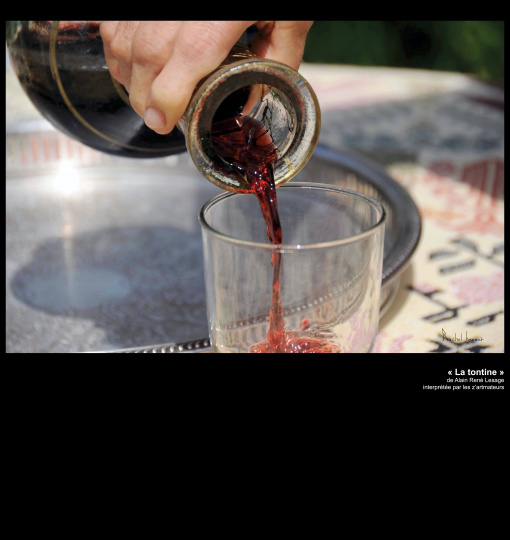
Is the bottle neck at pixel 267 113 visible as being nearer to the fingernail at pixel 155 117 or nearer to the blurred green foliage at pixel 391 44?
the fingernail at pixel 155 117

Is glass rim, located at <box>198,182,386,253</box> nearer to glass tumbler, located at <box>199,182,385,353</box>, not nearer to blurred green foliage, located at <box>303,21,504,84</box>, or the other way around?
glass tumbler, located at <box>199,182,385,353</box>

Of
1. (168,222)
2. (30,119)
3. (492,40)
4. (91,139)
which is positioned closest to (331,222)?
(91,139)

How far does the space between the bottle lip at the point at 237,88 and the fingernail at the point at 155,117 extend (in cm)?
2

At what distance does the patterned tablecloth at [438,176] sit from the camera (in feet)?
1.74

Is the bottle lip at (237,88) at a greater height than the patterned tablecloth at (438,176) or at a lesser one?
greater

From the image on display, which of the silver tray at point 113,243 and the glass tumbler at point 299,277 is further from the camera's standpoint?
the silver tray at point 113,243

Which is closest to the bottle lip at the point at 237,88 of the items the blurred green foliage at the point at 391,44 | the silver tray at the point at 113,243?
the silver tray at the point at 113,243

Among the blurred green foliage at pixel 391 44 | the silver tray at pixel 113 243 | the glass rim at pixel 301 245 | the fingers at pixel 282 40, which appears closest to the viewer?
the glass rim at pixel 301 245

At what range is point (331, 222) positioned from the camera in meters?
0.40

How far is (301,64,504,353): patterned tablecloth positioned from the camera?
20.9 inches

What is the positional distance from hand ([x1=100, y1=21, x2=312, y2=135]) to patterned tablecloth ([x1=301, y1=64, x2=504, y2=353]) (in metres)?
0.24

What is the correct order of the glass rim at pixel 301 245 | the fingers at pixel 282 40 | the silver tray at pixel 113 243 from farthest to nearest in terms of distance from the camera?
the silver tray at pixel 113 243 < the fingers at pixel 282 40 < the glass rim at pixel 301 245

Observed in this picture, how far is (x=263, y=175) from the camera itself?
0.38 m

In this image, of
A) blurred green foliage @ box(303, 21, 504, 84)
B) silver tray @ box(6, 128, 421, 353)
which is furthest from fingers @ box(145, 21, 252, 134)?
blurred green foliage @ box(303, 21, 504, 84)
